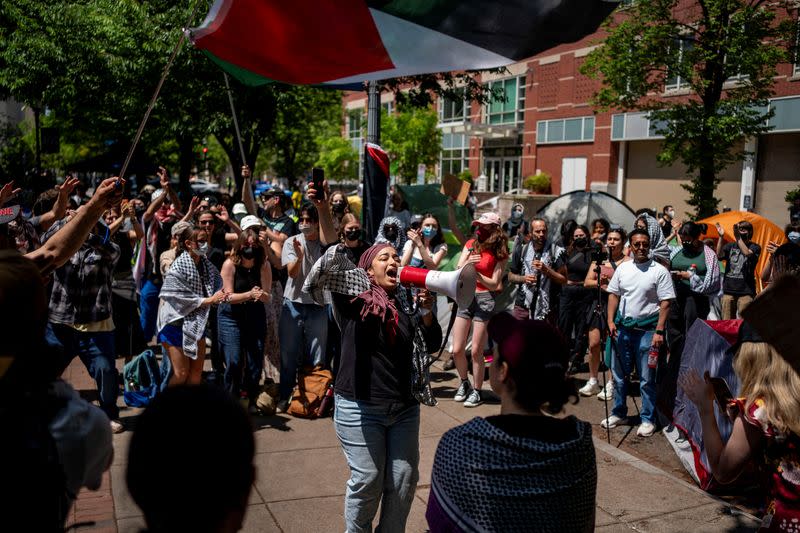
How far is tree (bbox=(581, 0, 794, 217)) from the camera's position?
14492 mm

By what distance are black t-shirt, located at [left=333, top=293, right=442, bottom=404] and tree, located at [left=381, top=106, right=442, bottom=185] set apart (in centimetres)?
3128

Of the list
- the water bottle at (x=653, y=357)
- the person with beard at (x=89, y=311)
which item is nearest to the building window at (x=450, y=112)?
the water bottle at (x=653, y=357)

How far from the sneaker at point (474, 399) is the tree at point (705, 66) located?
401 inches

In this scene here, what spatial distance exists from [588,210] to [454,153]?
34.5 m

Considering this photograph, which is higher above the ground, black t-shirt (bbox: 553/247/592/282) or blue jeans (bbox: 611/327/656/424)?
black t-shirt (bbox: 553/247/592/282)

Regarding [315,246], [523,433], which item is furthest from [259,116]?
[523,433]

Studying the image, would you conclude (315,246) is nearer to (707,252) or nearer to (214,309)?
(214,309)

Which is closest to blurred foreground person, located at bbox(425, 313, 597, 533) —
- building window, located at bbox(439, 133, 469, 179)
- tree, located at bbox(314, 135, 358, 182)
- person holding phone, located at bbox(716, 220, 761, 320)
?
person holding phone, located at bbox(716, 220, 761, 320)

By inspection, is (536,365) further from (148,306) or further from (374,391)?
(148,306)

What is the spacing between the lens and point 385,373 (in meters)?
3.83

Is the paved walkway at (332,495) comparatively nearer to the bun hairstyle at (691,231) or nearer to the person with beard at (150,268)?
the person with beard at (150,268)

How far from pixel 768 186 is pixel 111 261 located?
24736 mm

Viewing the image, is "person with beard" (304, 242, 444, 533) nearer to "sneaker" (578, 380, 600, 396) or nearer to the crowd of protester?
the crowd of protester

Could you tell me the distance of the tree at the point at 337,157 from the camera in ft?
122
